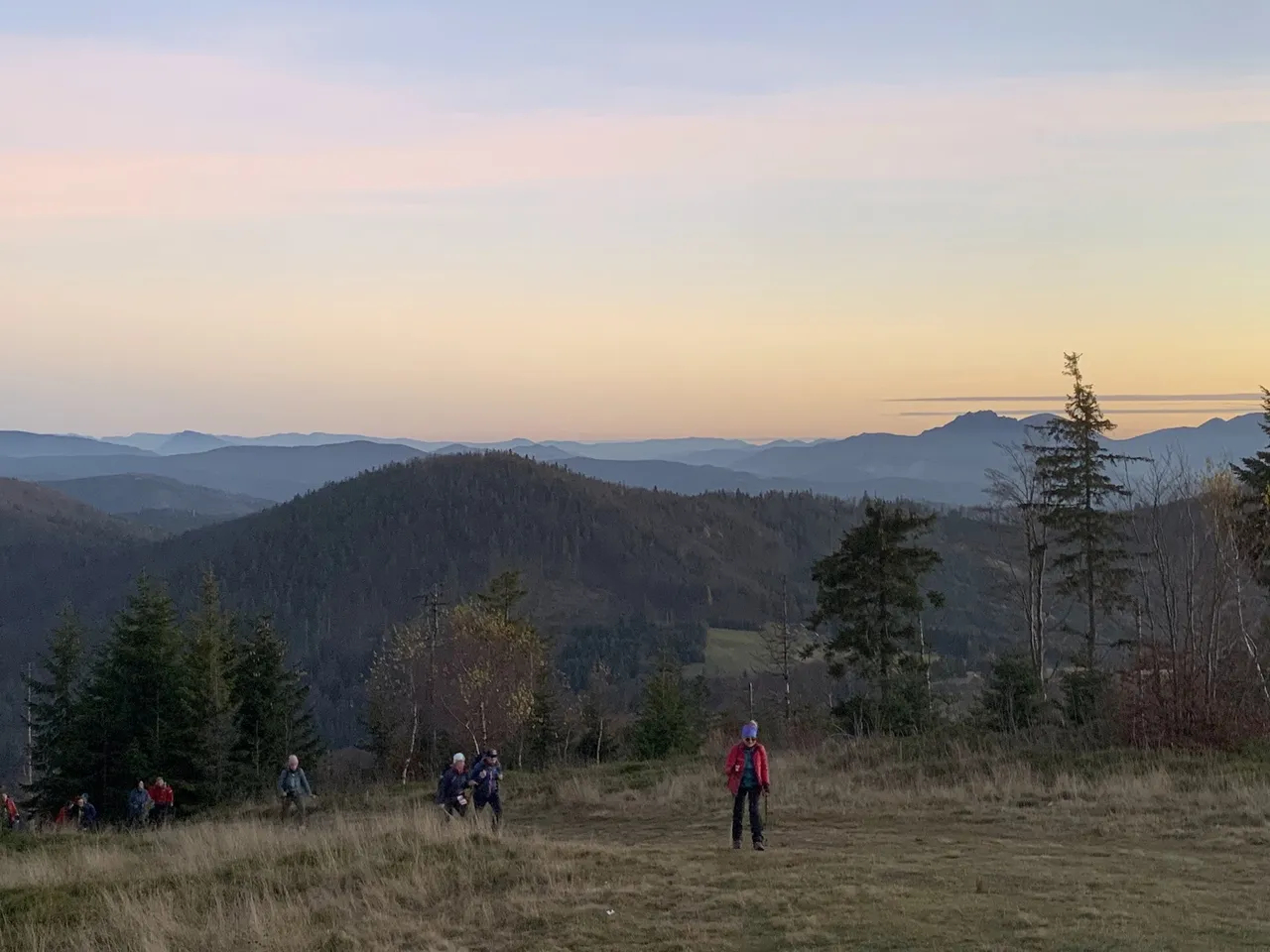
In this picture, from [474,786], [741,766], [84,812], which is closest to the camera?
[741,766]

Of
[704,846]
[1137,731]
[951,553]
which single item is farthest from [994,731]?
[951,553]

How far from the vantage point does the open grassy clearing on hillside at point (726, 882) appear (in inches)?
342

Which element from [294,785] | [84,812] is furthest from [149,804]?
[294,785]

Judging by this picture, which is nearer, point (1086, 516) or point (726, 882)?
point (726, 882)

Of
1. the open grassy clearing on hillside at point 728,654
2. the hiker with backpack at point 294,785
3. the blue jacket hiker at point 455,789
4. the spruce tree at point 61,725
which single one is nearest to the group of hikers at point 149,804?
the hiker with backpack at point 294,785

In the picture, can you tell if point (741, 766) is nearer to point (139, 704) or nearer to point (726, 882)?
point (726, 882)

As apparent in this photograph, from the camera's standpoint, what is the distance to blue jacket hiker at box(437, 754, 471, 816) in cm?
1523

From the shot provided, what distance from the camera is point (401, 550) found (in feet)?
622

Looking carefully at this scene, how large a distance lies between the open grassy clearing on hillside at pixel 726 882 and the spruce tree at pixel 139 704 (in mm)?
19001

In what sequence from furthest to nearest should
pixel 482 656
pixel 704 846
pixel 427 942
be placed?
pixel 482 656 → pixel 704 846 → pixel 427 942

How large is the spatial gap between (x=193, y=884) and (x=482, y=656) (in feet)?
106

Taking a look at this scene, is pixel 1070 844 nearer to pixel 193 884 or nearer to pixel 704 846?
pixel 704 846

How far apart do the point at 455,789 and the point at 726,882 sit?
6.15m

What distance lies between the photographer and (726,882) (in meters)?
10.4
